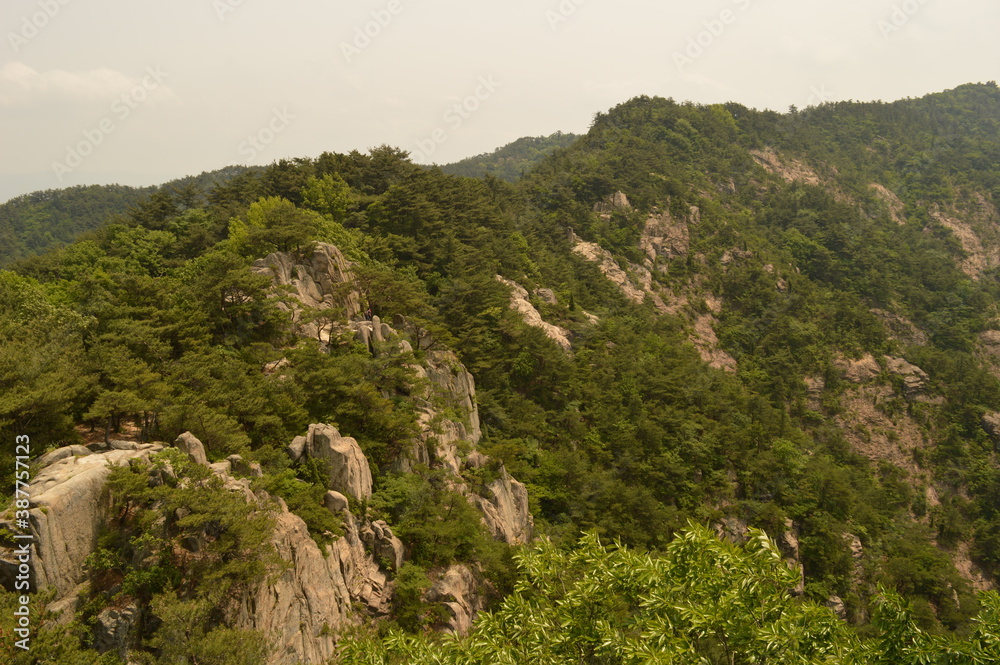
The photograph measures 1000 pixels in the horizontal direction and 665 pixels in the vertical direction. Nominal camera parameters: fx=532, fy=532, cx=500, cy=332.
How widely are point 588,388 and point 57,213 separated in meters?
119

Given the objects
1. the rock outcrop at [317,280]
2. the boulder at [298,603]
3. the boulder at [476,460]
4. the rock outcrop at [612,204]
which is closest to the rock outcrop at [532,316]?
the rock outcrop at [317,280]

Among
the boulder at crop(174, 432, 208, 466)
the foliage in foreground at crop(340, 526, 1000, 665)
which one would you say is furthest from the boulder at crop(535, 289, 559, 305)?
the foliage in foreground at crop(340, 526, 1000, 665)

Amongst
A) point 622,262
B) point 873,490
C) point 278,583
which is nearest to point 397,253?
point 278,583

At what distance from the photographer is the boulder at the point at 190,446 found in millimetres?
12617

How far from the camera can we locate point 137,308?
677 inches

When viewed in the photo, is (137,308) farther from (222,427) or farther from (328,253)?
(328,253)

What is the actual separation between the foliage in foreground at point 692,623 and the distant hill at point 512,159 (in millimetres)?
130574

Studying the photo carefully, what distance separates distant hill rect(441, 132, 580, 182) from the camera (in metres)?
145

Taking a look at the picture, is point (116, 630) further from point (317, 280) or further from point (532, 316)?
point (532, 316)

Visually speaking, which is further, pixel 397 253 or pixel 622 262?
pixel 622 262

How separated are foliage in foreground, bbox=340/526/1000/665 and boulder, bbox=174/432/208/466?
6.43 meters

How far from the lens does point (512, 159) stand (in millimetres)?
167125

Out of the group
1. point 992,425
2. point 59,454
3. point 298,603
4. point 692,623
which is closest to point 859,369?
point 992,425

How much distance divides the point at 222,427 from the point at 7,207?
439 feet
